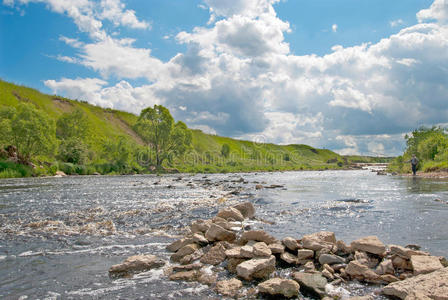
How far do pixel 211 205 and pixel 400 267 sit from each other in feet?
39.2

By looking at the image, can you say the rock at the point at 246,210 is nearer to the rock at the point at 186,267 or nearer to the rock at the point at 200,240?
the rock at the point at 200,240

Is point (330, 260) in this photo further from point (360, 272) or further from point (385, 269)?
point (385, 269)

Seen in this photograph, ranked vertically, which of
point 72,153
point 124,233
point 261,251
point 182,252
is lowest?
point 124,233

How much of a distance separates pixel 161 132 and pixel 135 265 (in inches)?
3110

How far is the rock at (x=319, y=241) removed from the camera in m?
7.15

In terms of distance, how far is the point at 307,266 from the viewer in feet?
21.5

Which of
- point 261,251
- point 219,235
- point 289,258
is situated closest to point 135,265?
point 219,235

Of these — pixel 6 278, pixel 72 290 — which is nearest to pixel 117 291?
pixel 72 290

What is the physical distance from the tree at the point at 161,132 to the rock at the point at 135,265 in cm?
7672

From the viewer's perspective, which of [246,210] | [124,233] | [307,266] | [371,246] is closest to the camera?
[307,266]

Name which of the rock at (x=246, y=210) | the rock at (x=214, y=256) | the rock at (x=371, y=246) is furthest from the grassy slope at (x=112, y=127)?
the rock at (x=371, y=246)

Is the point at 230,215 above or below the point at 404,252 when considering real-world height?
below

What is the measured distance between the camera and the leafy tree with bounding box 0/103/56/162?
48969mm

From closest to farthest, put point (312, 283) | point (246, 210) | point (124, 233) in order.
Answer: point (312, 283) < point (124, 233) < point (246, 210)
